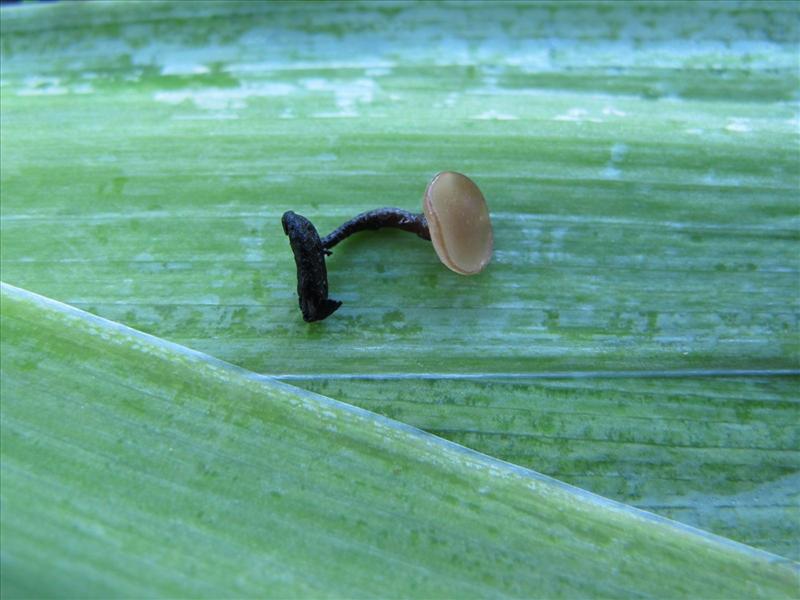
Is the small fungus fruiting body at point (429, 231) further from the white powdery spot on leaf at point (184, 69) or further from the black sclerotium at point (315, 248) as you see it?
the white powdery spot on leaf at point (184, 69)

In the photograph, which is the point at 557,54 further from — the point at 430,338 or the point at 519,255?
the point at 430,338

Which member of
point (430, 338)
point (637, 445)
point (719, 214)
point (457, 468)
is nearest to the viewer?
point (457, 468)

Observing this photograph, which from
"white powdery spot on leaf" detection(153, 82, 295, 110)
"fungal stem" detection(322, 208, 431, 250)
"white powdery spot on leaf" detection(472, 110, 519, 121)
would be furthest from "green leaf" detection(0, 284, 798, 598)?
"white powdery spot on leaf" detection(472, 110, 519, 121)

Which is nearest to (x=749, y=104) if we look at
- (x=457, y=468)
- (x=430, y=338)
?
(x=430, y=338)

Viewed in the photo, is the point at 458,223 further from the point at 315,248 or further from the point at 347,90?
the point at 347,90

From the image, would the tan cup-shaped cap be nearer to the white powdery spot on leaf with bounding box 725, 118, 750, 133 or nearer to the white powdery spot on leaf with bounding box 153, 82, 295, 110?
the white powdery spot on leaf with bounding box 153, 82, 295, 110

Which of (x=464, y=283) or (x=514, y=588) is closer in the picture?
(x=514, y=588)

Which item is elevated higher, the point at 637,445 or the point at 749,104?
the point at 749,104

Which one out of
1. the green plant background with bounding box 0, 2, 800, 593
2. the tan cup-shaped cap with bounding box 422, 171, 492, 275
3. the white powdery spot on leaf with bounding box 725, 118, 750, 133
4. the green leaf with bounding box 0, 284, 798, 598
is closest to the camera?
the green leaf with bounding box 0, 284, 798, 598
